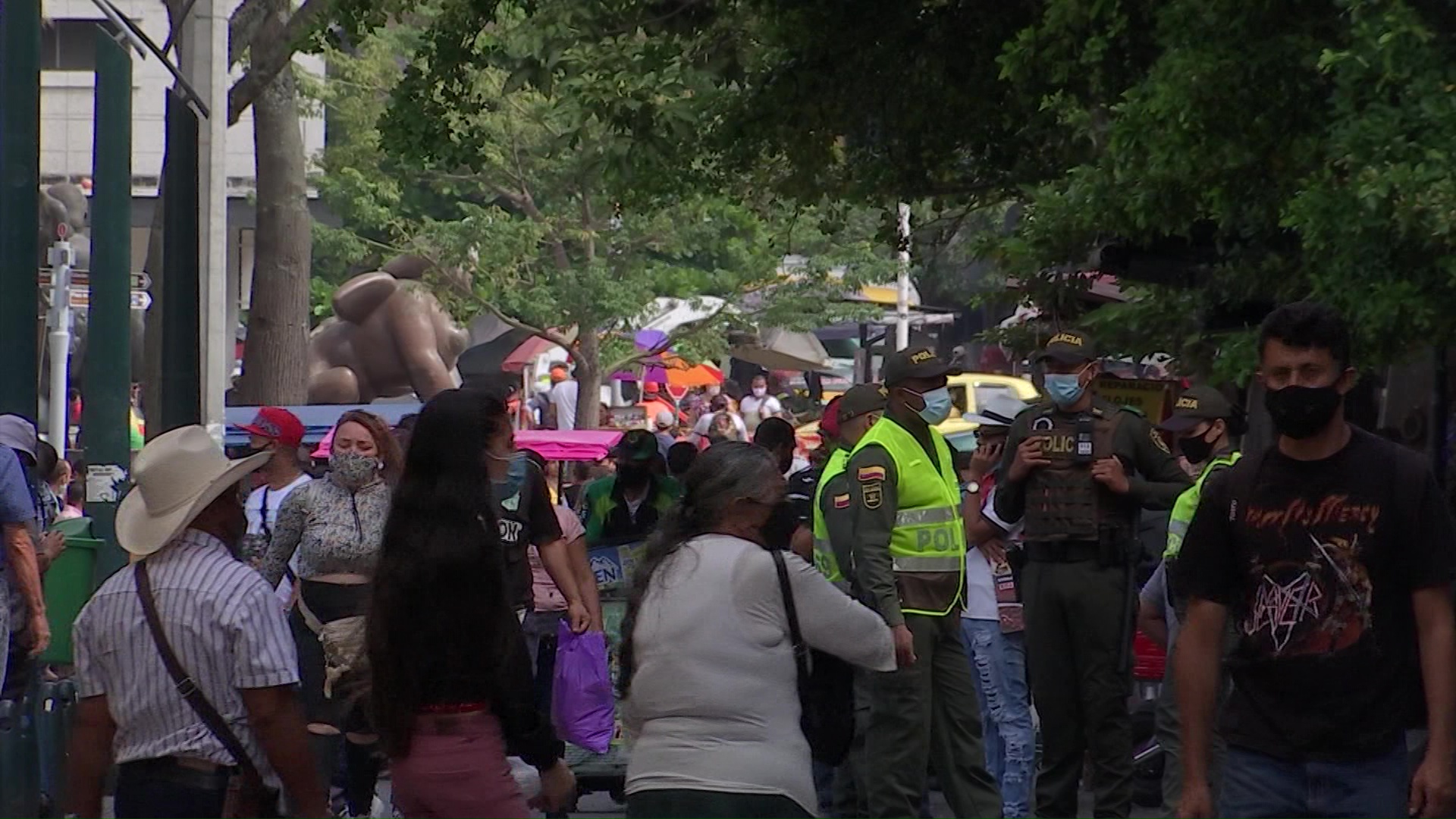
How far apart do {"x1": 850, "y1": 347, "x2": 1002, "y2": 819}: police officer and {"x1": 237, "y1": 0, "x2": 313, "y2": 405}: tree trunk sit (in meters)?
11.7

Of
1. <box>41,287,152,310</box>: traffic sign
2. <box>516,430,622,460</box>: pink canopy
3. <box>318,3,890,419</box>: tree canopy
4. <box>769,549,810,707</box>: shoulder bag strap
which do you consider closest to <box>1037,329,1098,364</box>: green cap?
<box>769,549,810,707</box>: shoulder bag strap

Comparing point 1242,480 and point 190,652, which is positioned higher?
point 1242,480

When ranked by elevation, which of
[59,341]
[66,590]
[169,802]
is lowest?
[169,802]

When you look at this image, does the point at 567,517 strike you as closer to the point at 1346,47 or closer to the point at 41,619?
the point at 41,619

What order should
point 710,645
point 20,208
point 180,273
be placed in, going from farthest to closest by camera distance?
1. point 180,273
2. point 20,208
3. point 710,645

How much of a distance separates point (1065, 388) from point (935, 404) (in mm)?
515

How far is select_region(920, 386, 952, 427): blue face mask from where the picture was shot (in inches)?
352

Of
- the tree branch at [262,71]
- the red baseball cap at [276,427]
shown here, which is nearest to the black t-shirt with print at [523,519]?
the red baseball cap at [276,427]

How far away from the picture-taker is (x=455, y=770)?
17.5ft

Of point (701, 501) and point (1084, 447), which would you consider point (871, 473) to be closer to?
point (1084, 447)

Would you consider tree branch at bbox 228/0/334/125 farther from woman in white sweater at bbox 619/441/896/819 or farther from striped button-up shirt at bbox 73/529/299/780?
woman in white sweater at bbox 619/441/896/819

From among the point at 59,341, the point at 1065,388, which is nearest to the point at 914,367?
the point at 1065,388

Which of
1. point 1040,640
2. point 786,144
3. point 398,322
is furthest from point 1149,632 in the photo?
point 398,322

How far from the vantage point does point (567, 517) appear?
31.0ft
